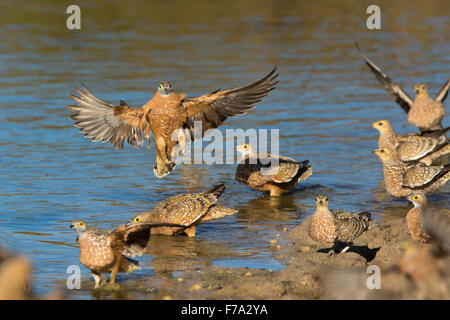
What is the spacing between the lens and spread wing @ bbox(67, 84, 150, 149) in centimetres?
962

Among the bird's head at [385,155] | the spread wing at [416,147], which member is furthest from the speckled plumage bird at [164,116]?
the spread wing at [416,147]

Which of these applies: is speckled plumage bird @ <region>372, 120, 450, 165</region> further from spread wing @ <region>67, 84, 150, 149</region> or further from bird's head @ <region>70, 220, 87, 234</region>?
bird's head @ <region>70, 220, 87, 234</region>

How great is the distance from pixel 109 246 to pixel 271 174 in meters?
4.02

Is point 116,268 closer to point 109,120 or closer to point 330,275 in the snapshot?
point 330,275

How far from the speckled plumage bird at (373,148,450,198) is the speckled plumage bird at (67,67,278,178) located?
6.80 feet

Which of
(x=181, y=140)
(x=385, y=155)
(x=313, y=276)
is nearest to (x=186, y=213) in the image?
(x=181, y=140)

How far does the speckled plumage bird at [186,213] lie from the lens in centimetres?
929

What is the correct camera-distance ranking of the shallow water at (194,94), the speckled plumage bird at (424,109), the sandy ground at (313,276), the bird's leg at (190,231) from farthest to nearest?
the speckled plumage bird at (424,109) → the shallow water at (194,94) → the bird's leg at (190,231) → the sandy ground at (313,276)

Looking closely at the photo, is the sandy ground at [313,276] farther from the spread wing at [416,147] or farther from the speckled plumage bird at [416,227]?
the spread wing at [416,147]

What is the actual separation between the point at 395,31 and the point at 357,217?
17882mm

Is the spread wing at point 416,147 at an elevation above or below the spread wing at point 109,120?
below

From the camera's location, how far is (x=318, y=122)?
50.9 feet

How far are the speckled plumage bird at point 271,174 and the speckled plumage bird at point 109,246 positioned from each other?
3799 mm
